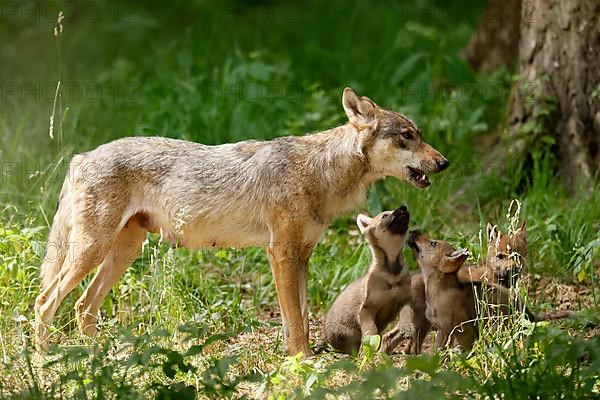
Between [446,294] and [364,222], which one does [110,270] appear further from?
[446,294]

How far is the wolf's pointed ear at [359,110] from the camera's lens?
6836 millimetres

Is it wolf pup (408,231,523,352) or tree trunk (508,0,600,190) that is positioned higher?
tree trunk (508,0,600,190)

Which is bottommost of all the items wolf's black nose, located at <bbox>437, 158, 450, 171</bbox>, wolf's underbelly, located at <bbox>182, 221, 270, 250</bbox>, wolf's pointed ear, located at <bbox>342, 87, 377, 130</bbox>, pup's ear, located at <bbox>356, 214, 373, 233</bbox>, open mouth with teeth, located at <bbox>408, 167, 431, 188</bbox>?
wolf's underbelly, located at <bbox>182, 221, 270, 250</bbox>

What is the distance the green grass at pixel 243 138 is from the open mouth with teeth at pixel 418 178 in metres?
0.54

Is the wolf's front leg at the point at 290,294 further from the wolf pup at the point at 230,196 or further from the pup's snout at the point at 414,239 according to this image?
the pup's snout at the point at 414,239

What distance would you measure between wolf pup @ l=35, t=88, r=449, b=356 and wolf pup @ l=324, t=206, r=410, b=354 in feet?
0.77

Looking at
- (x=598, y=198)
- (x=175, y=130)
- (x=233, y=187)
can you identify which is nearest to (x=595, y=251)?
(x=598, y=198)

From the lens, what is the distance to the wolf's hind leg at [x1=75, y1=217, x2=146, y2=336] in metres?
7.19

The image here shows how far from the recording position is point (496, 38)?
461 inches

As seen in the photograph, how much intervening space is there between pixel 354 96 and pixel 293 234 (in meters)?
0.95

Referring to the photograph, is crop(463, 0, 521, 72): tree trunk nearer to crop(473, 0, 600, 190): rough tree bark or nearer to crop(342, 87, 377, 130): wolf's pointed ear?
crop(473, 0, 600, 190): rough tree bark

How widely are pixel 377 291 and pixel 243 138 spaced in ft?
11.0

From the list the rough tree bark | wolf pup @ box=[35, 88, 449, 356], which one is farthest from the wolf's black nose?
the rough tree bark

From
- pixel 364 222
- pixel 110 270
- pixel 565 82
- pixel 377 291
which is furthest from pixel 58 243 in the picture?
pixel 565 82
